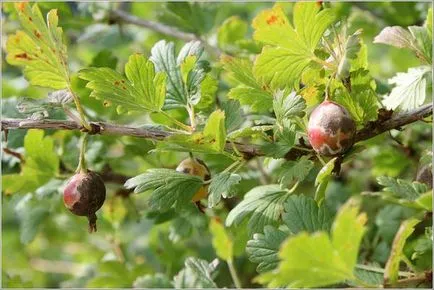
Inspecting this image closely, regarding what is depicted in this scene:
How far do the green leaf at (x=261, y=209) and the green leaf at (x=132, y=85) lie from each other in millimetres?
184

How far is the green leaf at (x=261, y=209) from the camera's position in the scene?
1.07 metres

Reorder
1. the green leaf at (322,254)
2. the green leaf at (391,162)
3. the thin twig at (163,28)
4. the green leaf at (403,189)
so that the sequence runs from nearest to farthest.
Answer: the green leaf at (322,254), the green leaf at (403,189), the green leaf at (391,162), the thin twig at (163,28)

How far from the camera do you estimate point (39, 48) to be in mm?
1053

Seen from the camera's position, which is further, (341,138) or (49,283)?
(49,283)

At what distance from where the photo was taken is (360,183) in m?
1.81

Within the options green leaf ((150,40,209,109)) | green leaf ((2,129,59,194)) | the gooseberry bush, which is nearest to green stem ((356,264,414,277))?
the gooseberry bush

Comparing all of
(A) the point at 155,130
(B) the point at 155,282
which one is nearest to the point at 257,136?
(A) the point at 155,130

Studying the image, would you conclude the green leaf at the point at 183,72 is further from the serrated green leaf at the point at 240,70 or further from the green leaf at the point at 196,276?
the green leaf at the point at 196,276

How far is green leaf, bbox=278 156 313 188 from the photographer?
101 centimetres

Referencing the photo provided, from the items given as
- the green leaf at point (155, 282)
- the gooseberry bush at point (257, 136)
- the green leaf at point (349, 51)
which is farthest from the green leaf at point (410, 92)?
the green leaf at point (155, 282)

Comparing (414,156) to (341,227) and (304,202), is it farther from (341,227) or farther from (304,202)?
(341,227)

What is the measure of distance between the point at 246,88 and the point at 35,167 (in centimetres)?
49

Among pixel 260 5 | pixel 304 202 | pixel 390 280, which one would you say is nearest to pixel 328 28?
pixel 304 202

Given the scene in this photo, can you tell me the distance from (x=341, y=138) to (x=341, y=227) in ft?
0.66
